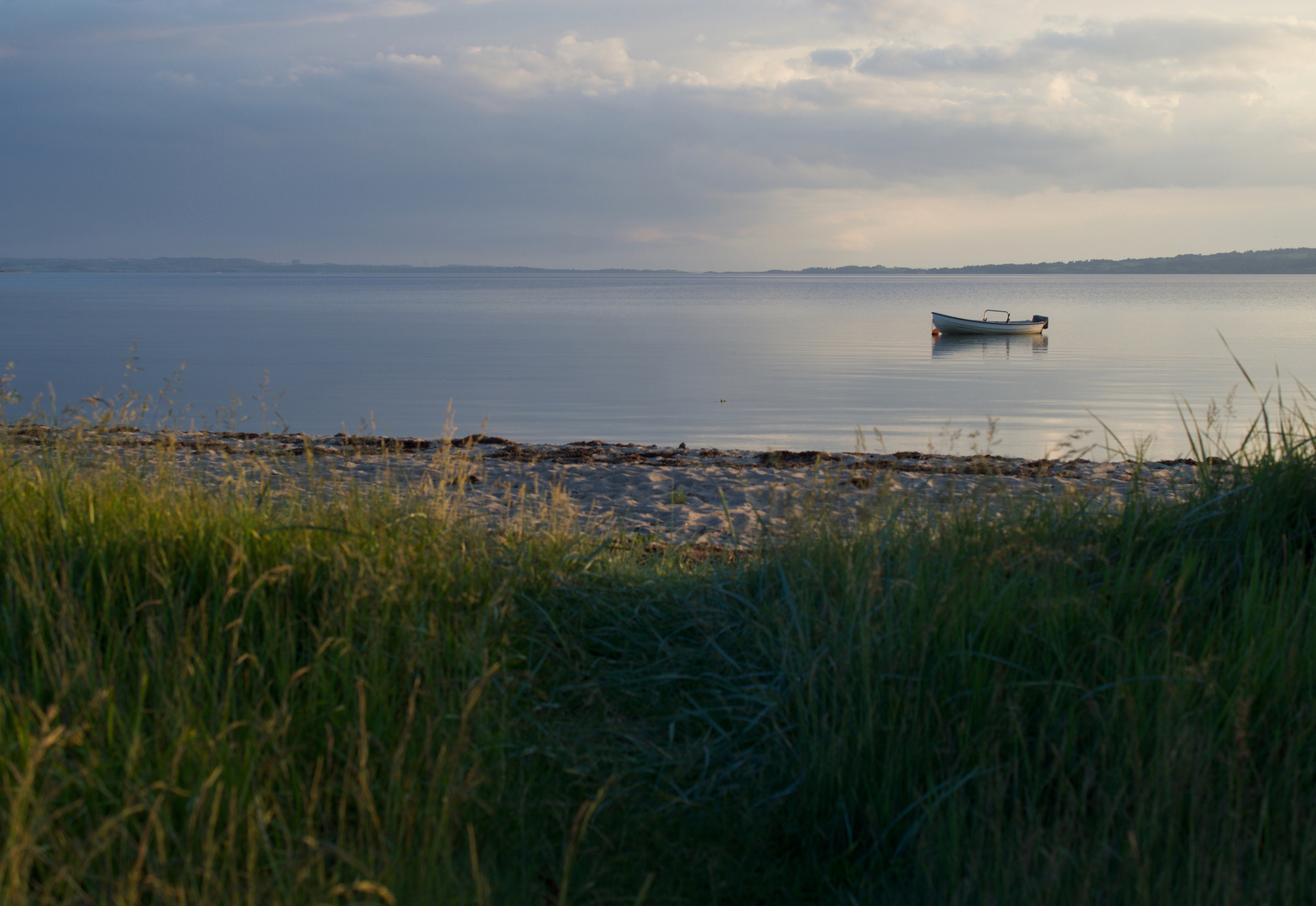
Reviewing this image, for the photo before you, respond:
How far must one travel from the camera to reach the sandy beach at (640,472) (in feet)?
22.8

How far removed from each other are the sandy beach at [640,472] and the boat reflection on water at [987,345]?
23.6 meters

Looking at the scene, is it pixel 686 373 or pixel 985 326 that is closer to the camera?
pixel 686 373

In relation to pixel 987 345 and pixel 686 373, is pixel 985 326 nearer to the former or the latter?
pixel 987 345

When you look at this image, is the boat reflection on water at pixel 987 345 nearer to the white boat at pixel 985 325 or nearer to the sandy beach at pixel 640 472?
the white boat at pixel 985 325

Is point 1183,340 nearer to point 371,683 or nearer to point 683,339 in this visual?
point 683,339

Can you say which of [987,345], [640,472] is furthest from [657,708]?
[987,345]

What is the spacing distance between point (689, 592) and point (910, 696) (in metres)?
1.47

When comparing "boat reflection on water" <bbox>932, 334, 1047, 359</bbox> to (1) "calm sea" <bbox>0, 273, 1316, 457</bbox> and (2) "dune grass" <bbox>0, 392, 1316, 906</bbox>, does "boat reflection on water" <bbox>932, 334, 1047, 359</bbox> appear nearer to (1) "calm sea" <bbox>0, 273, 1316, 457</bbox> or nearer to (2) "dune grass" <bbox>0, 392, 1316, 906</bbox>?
(1) "calm sea" <bbox>0, 273, 1316, 457</bbox>

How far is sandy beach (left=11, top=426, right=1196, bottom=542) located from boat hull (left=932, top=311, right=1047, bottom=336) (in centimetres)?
2984

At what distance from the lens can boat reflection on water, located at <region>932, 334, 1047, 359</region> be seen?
3706cm

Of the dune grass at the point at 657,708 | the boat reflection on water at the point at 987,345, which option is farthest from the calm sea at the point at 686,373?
the dune grass at the point at 657,708

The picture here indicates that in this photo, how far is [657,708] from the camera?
3.79 meters

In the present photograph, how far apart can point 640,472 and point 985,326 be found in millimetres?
35361

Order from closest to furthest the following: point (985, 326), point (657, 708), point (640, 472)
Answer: point (657, 708) < point (640, 472) < point (985, 326)
